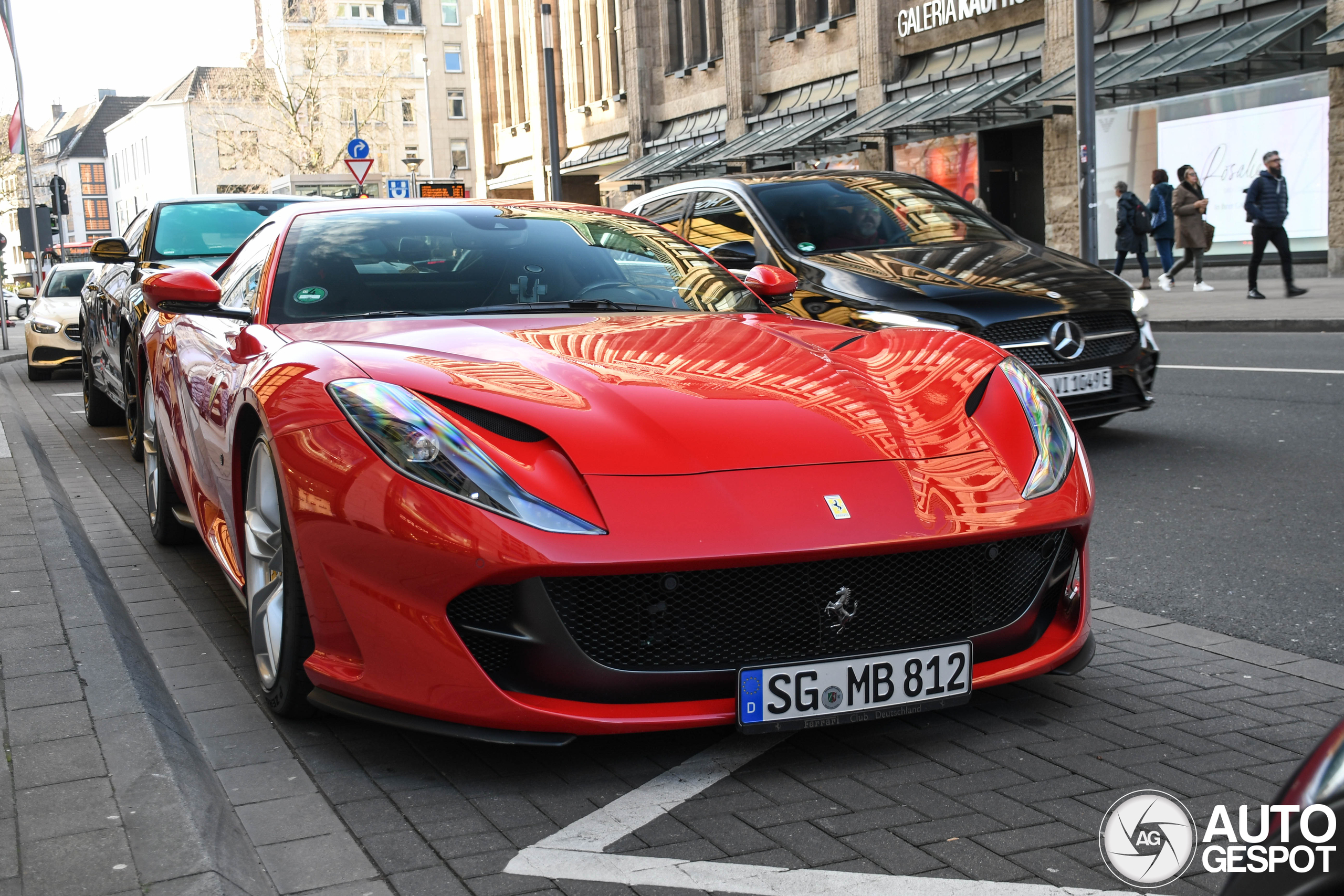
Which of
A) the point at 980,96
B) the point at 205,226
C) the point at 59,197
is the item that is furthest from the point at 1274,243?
the point at 59,197

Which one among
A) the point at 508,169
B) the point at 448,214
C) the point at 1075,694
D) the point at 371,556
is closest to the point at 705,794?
the point at 371,556

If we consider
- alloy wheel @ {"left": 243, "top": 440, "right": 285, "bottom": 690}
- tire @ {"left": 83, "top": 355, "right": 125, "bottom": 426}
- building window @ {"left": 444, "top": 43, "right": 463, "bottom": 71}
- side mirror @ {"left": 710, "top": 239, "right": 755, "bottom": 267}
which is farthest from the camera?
building window @ {"left": 444, "top": 43, "right": 463, "bottom": 71}

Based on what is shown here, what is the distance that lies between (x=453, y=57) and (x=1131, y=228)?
67.8m

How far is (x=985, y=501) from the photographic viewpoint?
3.17m

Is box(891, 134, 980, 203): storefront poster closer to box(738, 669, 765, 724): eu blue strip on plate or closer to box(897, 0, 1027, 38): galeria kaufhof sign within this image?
box(897, 0, 1027, 38): galeria kaufhof sign

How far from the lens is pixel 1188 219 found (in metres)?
19.6

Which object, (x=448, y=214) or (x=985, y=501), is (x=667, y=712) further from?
(x=448, y=214)

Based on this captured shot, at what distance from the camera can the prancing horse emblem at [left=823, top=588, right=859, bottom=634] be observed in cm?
301

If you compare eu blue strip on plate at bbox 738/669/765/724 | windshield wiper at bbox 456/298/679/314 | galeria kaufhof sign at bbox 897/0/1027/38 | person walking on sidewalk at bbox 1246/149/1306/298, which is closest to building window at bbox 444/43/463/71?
galeria kaufhof sign at bbox 897/0/1027/38

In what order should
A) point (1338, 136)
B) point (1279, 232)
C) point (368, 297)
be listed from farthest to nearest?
1. point (1338, 136)
2. point (1279, 232)
3. point (368, 297)

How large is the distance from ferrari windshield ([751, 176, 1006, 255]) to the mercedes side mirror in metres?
4.39

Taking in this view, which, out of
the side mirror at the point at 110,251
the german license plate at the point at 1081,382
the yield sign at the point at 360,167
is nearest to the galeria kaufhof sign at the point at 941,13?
the yield sign at the point at 360,167

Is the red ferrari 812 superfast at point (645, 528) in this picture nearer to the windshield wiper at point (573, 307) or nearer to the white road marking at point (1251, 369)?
the windshield wiper at point (573, 307)

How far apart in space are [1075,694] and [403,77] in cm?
8288
